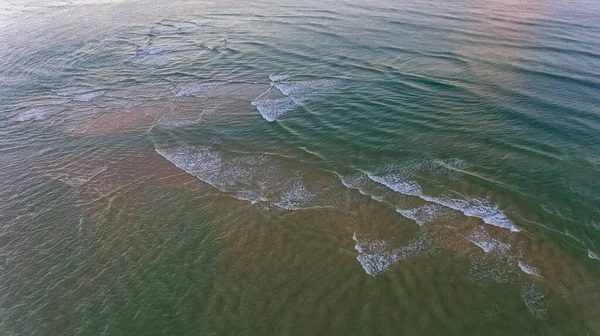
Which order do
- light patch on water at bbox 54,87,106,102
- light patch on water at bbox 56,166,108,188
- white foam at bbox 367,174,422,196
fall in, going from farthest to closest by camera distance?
1. light patch on water at bbox 54,87,106,102
2. light patch on water at bbox 56,166,108,188
3. white foam at bbox 367,174,422,196

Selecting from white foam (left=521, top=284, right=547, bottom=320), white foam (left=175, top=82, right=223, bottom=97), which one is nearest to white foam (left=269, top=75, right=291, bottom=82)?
white foam (left=175, top=82, right=223, bottom=97)

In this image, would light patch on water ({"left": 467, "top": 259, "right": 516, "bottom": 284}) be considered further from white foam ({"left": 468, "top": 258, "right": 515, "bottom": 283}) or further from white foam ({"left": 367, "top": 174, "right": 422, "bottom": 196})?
white foam ({"left": 367, "top": 174, "right": 422, "bottom": 196})

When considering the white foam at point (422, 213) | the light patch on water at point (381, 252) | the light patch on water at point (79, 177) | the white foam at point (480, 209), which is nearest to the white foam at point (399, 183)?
the white foam at point (480, 209)

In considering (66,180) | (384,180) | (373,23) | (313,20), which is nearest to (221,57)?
(313,20)

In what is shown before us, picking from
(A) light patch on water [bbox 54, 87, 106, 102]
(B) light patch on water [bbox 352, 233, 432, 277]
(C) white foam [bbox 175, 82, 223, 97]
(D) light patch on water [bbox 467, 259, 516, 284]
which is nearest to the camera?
(D) light patch on water [bbox 467, 259, 516, 284]

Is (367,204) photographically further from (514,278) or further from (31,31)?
(31,31)
